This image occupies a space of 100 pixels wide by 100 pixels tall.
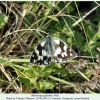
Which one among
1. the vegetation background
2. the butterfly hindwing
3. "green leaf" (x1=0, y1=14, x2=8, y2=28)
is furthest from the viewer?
"green leaf" (x1=0, y1=14, x2=8, y2=28)

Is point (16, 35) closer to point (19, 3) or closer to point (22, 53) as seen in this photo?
point (22, 53)

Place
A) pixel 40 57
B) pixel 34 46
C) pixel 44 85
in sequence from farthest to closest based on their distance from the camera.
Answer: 1. pixel 34 46
2. pixel 44 85
3. pixel 40 57

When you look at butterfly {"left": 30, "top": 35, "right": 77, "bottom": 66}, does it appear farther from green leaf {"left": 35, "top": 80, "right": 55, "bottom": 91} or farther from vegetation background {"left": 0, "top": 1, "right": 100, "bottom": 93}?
green leaf {"left": 35, "top": 80, "right": 55, "bottom": 91}

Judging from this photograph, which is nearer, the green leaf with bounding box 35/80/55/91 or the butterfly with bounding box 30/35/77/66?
the butterfly with bounding box 30/35/77/66

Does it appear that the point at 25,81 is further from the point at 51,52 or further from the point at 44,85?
the point at 51,52

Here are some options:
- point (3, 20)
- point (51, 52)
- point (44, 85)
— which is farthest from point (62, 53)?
point (3, 20)

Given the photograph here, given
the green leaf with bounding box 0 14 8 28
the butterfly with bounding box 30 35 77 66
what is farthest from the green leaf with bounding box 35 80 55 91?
the green leaf with bounding box 0 14 8 28

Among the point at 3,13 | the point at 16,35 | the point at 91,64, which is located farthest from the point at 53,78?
the point at 3,13
